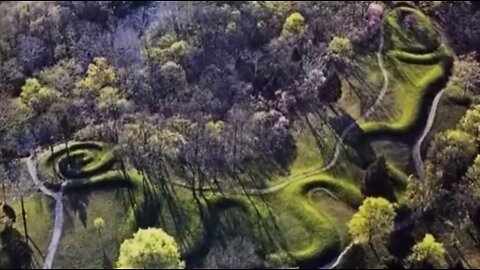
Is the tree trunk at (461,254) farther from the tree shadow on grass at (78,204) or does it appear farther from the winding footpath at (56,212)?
the winding footpath at (56,212)

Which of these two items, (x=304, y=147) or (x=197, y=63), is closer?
(x=304, y=147)

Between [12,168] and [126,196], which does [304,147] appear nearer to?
[126,196]

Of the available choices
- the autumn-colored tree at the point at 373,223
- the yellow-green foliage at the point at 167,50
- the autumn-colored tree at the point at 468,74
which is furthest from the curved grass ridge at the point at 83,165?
the autumn-colored tree at the point at 468,74

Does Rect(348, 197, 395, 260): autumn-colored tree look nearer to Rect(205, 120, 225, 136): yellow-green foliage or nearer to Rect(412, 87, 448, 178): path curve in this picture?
Rect(412, 87, 448, 178): path curve

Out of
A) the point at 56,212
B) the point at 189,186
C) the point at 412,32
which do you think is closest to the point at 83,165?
the point at 56,212

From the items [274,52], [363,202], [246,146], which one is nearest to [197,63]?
[274,52]
